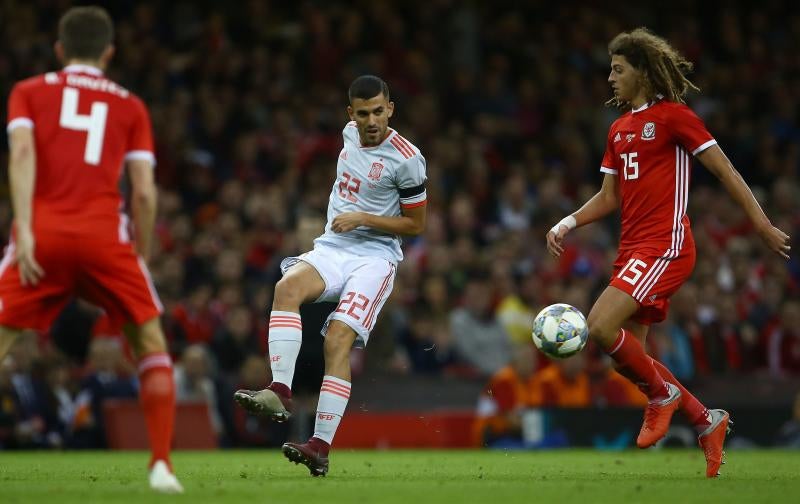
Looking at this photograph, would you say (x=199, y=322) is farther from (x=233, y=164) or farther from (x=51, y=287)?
(x=51, y=287)

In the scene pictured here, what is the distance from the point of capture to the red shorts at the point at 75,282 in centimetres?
689

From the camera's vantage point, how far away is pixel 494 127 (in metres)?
21.2

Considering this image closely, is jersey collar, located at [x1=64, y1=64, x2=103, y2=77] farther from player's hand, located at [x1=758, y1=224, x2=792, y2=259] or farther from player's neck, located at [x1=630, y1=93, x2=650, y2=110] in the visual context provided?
player's hand, located at [x1=758, y1=224, x2=792, y2=259]

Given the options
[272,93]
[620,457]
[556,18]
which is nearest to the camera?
[620,457]

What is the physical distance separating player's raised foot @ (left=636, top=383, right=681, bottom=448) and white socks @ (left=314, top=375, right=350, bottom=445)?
6.48 ft

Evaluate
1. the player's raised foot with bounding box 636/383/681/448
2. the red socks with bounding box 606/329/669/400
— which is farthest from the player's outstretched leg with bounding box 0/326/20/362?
the player's raised foot with bounding box 636/383/681/448

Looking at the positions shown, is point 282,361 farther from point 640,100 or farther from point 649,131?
point 640,100

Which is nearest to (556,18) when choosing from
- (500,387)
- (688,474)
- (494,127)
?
(494,127)

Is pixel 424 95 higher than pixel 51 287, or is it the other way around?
pixel 424 95

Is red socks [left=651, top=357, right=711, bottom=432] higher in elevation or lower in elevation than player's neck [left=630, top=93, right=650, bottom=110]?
lower

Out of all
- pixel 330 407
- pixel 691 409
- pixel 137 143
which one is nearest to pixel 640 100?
pixel 691 409

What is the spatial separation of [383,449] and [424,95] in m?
7.12

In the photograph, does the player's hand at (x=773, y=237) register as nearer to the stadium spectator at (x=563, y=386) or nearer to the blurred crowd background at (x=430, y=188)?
the blurred crowd background at (x=430, y=188)

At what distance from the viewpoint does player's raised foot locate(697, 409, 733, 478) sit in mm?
9102
